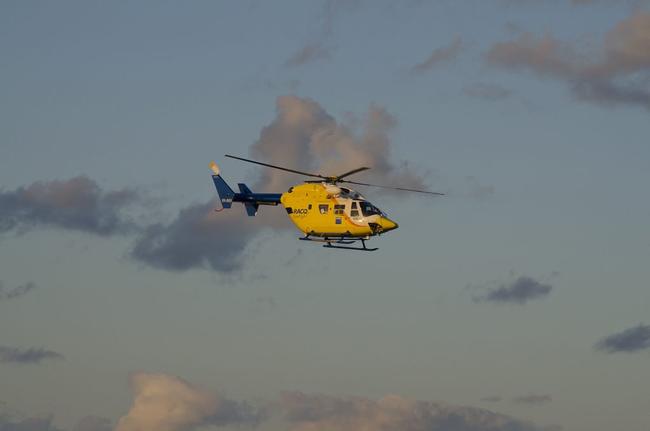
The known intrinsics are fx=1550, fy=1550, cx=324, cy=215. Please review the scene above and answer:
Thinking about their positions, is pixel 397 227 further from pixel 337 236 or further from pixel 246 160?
pixel 246 160

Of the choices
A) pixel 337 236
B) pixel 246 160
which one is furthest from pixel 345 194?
pixel 246 160

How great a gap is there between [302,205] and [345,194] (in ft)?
21.6

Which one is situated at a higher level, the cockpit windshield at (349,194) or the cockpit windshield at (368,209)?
the cockpit windshield at (349,194)

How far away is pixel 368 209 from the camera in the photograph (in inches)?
7589

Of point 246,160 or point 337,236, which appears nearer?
point 246,160

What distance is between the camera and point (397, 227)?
194000mm

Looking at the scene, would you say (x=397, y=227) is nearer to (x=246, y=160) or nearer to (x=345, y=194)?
(x=345, y=194)

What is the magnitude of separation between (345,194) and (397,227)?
8.06 m

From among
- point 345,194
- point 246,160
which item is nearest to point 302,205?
point 345,194

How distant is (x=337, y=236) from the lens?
640 feet

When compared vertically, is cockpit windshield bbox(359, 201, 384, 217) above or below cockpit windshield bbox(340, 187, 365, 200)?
below

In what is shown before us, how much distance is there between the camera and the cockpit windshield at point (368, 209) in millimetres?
192500

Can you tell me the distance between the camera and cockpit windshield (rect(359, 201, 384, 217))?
632ft

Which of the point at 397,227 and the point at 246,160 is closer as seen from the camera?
the point at 246,160
